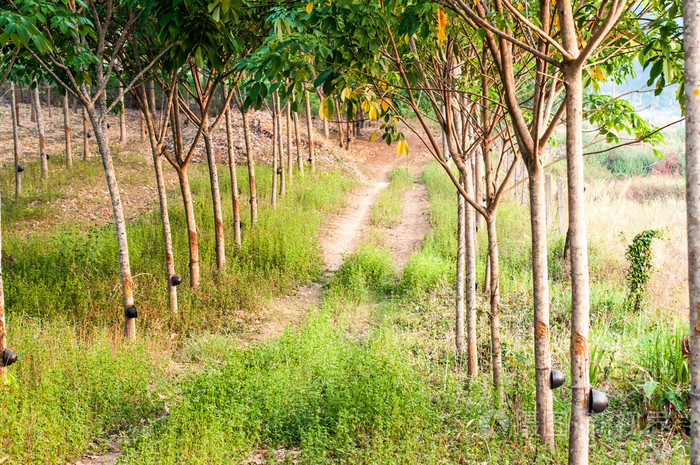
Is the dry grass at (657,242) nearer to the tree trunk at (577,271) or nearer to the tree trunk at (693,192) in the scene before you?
the tree trunk at (577,271)

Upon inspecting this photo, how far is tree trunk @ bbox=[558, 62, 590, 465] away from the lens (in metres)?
2.65

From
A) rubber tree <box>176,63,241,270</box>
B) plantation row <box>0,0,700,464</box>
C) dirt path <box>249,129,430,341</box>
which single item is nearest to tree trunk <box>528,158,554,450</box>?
plantation row <box>0,0,700,464</box>

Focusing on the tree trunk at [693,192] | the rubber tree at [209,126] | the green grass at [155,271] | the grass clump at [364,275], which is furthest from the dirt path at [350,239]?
the tree trunk at [693,192]

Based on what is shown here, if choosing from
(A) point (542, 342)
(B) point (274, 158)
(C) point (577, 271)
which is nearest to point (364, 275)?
(B) point (274, 158)

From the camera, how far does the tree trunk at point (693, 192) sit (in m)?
1.83

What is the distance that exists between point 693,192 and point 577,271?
867mm

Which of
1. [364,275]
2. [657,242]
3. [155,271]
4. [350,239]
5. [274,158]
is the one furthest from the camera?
[350,239]

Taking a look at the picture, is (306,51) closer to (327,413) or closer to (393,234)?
(327,413)

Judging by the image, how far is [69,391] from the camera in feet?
13.9

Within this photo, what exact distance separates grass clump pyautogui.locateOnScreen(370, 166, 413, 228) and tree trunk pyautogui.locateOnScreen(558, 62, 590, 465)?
36.6 feet

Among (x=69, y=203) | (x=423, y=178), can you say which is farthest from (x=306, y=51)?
(x=423, y=178)

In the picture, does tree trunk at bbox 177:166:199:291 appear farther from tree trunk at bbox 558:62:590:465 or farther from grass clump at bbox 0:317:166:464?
tree trunk at bbox 558:62:590:465

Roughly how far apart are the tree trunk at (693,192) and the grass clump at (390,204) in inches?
471

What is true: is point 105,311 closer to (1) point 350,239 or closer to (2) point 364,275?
(2) point 364,275
